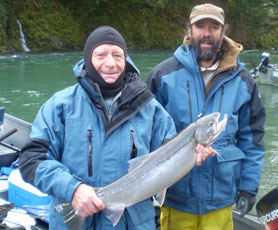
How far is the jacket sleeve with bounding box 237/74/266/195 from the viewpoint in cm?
331

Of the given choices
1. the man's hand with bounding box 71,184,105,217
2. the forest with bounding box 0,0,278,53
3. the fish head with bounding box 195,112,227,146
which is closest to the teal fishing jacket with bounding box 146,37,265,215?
the fish head with bounding box 195,112,227,146

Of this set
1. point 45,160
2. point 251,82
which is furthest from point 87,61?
point 251,82

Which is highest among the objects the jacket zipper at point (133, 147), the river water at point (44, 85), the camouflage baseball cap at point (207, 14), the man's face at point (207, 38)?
the camouflage baseball cap at point (207, 14)

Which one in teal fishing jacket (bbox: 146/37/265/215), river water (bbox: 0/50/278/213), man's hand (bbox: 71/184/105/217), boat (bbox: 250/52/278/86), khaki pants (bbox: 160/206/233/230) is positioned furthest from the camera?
boat (bbox: 250/52/278/86)

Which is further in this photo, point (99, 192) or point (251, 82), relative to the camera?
point (251, 82)

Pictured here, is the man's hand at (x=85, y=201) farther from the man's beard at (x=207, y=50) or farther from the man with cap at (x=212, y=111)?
the man's beard at (x=207, y=50)

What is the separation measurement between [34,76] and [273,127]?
11.4 metres

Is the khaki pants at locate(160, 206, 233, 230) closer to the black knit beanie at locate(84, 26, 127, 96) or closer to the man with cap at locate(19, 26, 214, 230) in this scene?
the man with cap at locate(19, 26, 214, 230)

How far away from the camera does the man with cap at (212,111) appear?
324 centimetres

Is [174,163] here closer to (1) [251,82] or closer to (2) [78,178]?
(2) [78,178]

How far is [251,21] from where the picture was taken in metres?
37.1

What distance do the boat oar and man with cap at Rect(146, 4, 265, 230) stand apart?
0.79ft

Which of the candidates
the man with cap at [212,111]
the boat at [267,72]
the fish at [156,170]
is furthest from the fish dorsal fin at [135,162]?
the boat at [267,72]

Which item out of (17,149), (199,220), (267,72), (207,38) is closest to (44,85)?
(267,72)
